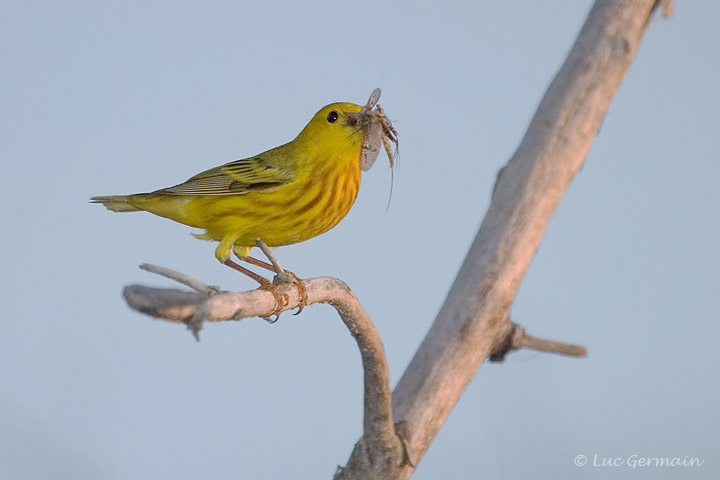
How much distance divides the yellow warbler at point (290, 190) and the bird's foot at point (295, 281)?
1.75ft

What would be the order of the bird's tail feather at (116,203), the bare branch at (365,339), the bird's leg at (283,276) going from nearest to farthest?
1. the bare branch at (365,339)
2. the bird's leg at (283,276)
3. the bird's tail feather at (116,203)

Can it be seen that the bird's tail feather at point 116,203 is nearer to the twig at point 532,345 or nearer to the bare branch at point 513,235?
the bare branch at point 513,235

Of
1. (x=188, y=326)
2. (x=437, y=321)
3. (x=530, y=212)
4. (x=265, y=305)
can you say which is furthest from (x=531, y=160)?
(x=188, y=326)

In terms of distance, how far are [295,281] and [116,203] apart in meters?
1.67

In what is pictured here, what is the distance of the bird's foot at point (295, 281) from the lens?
11.0 ft

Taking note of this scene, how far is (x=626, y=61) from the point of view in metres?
3.49

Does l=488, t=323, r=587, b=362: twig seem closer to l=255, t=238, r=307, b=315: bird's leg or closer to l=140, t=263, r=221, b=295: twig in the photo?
l=255, t=238, r=307, b=315: bird's leg

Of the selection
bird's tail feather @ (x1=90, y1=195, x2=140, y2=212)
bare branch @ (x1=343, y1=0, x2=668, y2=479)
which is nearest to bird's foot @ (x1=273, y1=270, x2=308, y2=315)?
bare branch @ (x1=343, y1=0, x2=668, y2=479)

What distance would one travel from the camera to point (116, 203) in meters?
4.69

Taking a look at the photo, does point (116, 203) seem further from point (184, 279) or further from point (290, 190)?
point (184, 279)

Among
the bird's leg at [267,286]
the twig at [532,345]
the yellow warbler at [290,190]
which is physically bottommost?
the twig at [532,345]

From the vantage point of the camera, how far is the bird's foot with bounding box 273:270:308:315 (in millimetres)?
3342

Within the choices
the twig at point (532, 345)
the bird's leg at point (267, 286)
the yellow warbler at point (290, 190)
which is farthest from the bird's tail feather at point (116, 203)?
the twig at point (532, 345)

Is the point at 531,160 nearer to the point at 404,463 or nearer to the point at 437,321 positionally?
the point at 437,321
